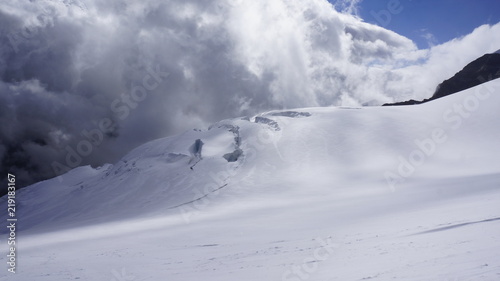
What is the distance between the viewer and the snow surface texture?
39.5 ft

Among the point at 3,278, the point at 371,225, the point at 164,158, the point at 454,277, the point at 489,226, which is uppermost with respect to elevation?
the point at 164,158

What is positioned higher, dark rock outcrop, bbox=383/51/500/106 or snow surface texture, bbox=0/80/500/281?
dark rock outcrop, bbox=383/51/500/106

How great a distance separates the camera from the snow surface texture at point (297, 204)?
1204 centimetres

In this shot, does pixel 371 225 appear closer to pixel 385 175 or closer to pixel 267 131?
pixel 385 175

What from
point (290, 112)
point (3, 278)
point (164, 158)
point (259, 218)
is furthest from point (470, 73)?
point (3, 278)

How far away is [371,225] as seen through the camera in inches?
666

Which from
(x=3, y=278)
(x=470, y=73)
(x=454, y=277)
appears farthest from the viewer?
(x=470, y=73)

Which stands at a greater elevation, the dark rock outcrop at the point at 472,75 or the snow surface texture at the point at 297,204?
the dark rock outcrop at the point at 472,75

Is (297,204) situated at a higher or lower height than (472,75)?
lower

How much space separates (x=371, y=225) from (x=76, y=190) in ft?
188

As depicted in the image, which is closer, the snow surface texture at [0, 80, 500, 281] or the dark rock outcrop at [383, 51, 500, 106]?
the snow surface texture at [0, 80, 500, 281]

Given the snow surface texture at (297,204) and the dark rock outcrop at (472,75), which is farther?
the dark rock outcrop at (472,75)

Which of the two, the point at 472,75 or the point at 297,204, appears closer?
the point at 297,204

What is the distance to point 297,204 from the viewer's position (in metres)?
29.1
